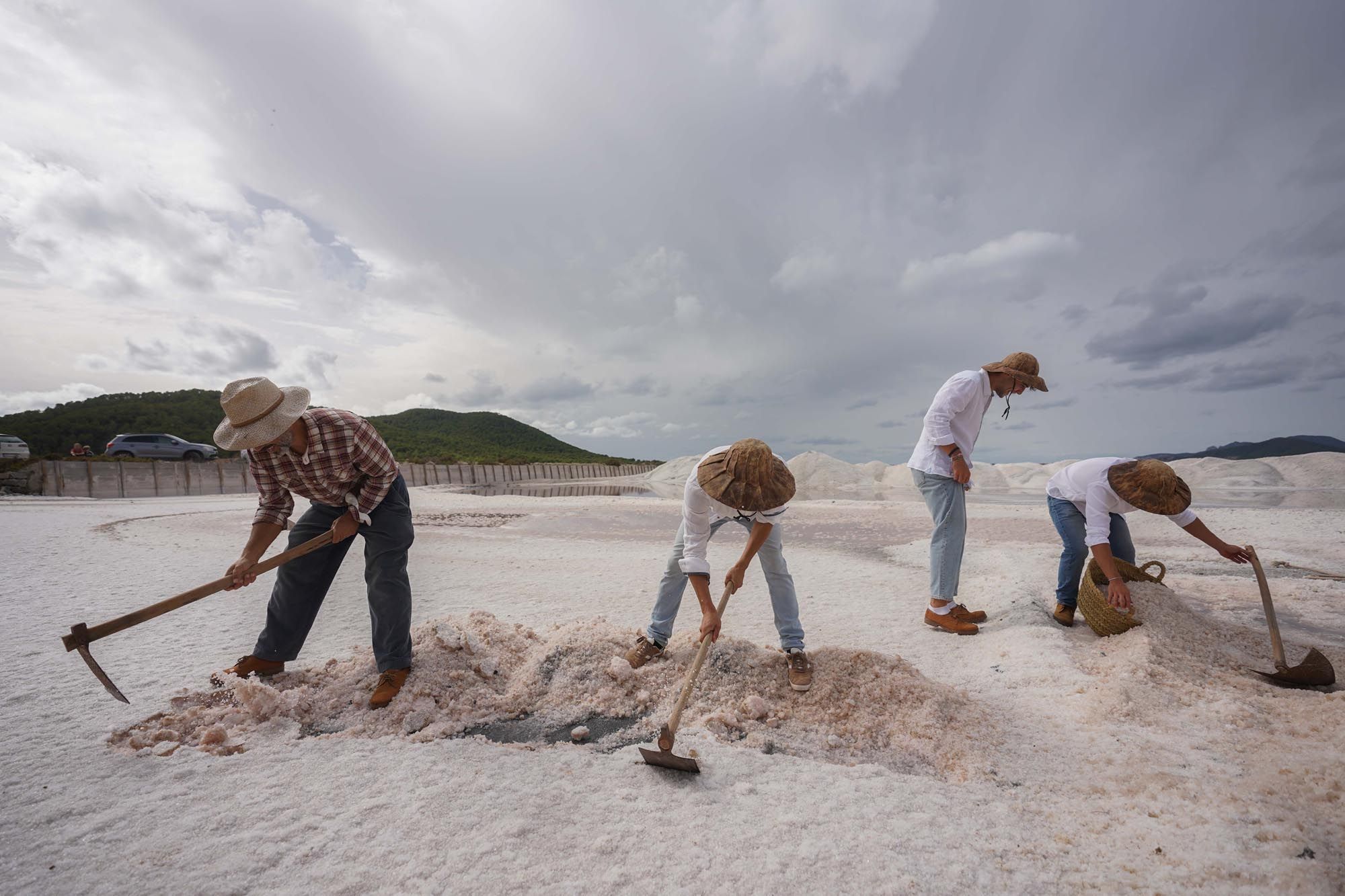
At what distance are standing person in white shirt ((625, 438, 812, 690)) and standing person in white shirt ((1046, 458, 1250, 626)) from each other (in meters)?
2.15

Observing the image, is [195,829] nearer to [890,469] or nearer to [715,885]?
[715,885]

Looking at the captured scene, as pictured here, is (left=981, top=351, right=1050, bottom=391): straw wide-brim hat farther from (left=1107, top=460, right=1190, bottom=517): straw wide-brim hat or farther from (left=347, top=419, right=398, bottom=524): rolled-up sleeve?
(left=347, top=419, right=398, bottom=524): rolled-up sleeve

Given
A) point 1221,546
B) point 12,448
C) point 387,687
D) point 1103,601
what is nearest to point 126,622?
point 387,687

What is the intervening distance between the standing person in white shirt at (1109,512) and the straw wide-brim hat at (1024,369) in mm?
695

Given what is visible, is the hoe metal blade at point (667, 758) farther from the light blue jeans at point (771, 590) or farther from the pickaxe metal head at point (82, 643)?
the pickaxe metal head at point (82, 643)

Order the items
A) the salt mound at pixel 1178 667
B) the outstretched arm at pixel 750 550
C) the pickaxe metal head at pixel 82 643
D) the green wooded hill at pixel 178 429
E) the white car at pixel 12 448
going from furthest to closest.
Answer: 1. the green wooded hill at pixel 178 429
2. the white car at pixel 12 448
3. the outstretched arm at pixel 750 550
4. the salt mound at pixel 1178 667
5. the pickaxe metal head at pixel 82 643

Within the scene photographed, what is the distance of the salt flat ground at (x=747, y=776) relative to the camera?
173 cm

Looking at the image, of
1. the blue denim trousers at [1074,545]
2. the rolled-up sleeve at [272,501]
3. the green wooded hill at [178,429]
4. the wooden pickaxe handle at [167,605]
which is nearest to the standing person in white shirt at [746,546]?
the wooden pickaxe handle at [167,605]

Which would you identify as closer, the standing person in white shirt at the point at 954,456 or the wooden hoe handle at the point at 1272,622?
the wooden hoe handle at the point at 1272,622

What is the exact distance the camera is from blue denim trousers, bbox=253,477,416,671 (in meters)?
3.00

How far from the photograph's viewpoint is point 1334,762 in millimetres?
2182

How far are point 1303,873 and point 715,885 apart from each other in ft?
5.48

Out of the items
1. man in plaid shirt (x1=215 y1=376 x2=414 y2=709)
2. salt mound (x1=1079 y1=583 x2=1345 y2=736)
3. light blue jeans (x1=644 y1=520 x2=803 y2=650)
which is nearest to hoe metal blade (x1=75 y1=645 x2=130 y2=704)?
man in plaid shirt (x1=215 y1=376 x2=414 y2=709)

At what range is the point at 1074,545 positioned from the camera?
13.8 ft
